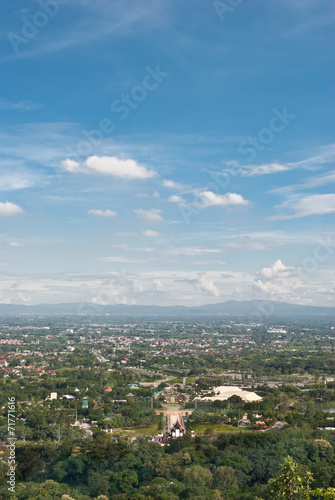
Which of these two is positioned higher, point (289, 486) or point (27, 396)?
point (289, 486)

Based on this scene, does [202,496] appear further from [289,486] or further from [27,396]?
[27,396]

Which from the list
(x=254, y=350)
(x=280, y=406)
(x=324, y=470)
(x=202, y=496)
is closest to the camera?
(x=202, y=496)

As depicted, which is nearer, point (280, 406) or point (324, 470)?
point (324, 470)

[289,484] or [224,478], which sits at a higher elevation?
[289,484]

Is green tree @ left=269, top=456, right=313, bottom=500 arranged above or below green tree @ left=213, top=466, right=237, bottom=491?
above

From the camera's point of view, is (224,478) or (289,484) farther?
(224,478)

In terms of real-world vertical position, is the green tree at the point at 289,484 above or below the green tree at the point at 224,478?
above

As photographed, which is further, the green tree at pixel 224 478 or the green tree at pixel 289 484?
the green tree at pixel 224 478

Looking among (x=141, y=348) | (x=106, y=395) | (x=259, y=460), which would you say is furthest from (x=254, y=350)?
(x=259, y=460)

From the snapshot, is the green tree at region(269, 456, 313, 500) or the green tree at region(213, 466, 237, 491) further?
the green tree at region(213, 466, 237, 491)

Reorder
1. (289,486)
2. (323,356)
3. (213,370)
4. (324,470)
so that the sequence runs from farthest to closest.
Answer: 1. (323,356)
2. (213,370)
3. (324,470)
4. (289,486)
